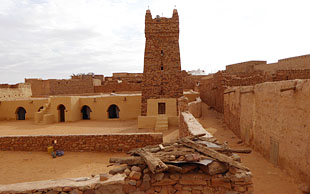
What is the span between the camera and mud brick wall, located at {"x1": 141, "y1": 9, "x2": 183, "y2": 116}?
17172 mm

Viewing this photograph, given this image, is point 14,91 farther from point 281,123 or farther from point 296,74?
point 296,74

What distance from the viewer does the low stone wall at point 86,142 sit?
31.7ft

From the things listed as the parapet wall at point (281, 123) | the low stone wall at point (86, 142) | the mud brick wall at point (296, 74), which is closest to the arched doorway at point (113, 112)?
the low stone wall at point (86, 142)

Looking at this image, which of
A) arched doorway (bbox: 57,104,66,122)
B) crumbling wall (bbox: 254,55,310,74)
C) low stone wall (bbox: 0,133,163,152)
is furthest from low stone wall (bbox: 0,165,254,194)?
crumbling wall (bbox: 254,55,310,74)

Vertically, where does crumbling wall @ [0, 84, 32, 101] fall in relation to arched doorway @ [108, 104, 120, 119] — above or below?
above

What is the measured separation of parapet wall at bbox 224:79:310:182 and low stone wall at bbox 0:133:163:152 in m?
4.29

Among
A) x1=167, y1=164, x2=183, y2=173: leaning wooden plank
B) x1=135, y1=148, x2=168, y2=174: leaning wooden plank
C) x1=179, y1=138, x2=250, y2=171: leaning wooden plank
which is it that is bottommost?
x1=167, y1=164, x2=183, y2=173: leaning wooden plank

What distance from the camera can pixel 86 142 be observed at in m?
10.0

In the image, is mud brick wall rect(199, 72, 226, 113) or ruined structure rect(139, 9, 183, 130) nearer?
mud brick wall rect(199, 72, 226, 113)

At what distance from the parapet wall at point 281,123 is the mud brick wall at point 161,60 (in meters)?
8.34

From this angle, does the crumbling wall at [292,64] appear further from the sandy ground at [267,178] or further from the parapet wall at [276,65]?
the sandy ground at [267,178]

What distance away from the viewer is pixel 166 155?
3.55 meters

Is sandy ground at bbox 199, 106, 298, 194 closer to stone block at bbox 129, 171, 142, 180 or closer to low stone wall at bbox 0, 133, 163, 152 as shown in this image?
Answer: stone block at bbox 129, 171, 142, 180

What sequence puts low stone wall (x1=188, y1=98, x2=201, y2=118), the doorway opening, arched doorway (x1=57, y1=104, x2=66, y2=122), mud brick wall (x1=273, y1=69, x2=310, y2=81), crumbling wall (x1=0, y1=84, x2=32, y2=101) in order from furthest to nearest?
crumbling wall (x1=0, y1=84, x2=32, y2=101) < arched doorway (x1=57, y1=104, x2=66, y2=122) < the doorway opening < mud brick wall (x1=273, y1=69, x2=310, y2=81) < low stone wall (x1=188, y1=98, x2=201, y2=118)
